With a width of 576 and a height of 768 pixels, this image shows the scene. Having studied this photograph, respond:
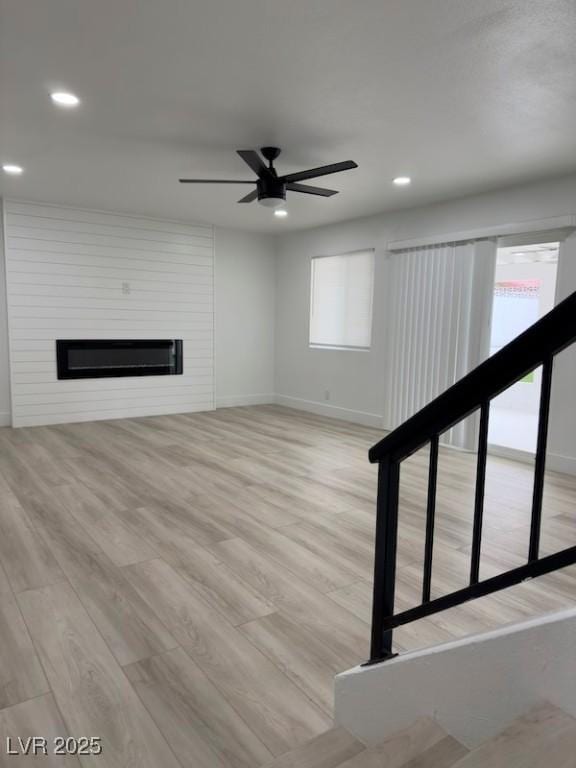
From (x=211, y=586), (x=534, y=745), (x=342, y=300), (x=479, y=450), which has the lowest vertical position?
(x=211, y=586)

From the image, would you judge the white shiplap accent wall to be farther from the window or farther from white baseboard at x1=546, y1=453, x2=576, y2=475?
white baseboard at x1=546, y1=453, x2=576, y2=475

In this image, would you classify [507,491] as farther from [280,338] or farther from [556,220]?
[280,338]

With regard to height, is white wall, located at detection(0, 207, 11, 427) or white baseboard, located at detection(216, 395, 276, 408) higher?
white wall, located at detection(0, 207, 11, 427)

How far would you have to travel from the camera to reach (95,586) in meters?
2.50

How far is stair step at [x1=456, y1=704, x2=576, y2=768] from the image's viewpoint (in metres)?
0.92

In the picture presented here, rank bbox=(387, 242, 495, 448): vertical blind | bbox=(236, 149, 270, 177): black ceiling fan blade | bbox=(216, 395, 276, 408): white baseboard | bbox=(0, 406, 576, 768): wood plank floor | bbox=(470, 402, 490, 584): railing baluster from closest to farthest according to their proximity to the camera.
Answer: bbox=(470, 402, 490, 584): railing baluster < bbox=(0, 406, 576, 768): wood plank floor < bbox=(236, 149, 270, 177): black ceiling fan blade < bbox=(387, 242, 495, 448): vertical blind < bbox=(216, 395, 276, 408): white baseboard

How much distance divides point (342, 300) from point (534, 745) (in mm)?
6379

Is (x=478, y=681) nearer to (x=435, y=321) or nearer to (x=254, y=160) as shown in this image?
(x=254, y=160)

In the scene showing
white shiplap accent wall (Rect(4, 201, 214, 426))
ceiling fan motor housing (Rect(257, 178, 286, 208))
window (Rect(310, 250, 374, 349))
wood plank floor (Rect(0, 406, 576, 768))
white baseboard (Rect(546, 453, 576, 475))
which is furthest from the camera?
window (Rect(310, 250, 374, 349))

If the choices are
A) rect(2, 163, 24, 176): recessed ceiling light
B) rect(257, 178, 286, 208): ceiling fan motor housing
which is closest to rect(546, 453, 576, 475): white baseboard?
rect(257, 178, 286, 208): ceiling fan motor housing

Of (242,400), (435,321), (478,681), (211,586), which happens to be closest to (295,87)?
(211,586)

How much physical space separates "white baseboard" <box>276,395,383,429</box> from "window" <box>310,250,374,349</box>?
2.87 feet

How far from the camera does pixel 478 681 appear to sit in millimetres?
1061

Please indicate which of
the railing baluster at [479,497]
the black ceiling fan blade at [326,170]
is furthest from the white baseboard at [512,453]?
the railing baluster at [479,497]
